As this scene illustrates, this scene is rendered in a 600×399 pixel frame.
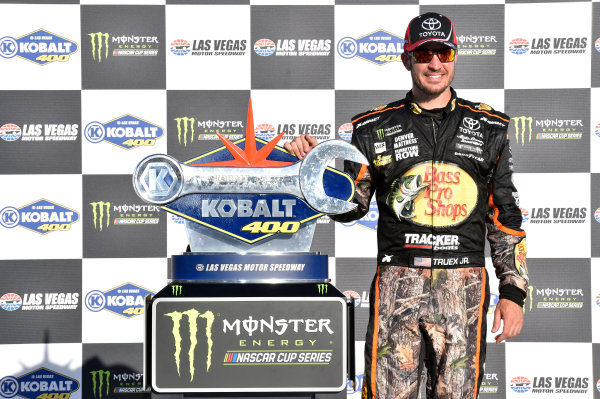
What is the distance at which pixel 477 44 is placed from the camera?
10.4 ft

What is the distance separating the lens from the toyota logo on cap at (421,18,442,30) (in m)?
1.89

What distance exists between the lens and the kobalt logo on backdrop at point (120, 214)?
3178 mm

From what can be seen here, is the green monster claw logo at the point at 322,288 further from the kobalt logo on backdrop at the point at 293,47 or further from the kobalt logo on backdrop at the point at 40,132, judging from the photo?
the kobalt logo on backdrop at the point at 40,132

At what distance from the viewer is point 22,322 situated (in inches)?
125

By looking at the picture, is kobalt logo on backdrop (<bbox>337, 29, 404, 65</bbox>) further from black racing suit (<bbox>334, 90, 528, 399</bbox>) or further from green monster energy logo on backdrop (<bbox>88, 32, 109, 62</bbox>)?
black racing suit (<bbox>334, 90, 528, 399</bbox>)

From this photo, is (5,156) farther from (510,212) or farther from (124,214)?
(510,212)

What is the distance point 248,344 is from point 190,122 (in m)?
1.93

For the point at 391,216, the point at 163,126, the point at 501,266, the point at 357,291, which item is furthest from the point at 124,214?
the point at 501,266

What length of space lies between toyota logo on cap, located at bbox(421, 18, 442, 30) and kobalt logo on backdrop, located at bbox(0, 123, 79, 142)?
1.87 metres

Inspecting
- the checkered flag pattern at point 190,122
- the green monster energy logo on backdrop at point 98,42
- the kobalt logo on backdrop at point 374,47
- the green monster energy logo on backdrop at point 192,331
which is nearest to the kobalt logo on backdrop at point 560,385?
the checkered flag pattern at point 190,122

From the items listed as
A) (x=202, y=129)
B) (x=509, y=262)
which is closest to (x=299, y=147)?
(x=509, y=262)

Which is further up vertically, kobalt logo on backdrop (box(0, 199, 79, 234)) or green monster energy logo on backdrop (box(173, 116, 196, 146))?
green monster energy logo on backdrop (box(173, 116, 196, 146))

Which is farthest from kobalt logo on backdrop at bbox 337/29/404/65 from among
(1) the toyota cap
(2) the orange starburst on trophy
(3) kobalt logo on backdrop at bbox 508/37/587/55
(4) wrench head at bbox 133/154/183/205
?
(4) wrench head at bbox 133/154/183/205

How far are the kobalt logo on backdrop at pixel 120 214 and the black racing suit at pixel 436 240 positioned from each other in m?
1.48
